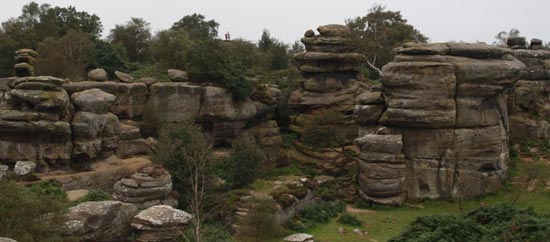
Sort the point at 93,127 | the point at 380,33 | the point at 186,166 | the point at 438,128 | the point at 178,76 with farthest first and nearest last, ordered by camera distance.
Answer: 1. the point at 380,33
2. the point at 178,76
3. the point at 438,128
4. the point at 93,127
5. the point at 186,166

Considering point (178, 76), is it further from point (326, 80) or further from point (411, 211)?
point (411, 211)

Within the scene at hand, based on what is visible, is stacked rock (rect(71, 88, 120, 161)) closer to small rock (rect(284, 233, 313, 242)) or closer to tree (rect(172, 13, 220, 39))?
small rock (rect(284, 233, 313, 242))

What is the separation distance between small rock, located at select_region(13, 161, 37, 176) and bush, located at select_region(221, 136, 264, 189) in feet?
32.8

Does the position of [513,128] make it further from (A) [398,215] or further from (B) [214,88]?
(B) [214,88]

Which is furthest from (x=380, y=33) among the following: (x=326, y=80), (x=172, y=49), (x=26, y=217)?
(x=26, y=217)

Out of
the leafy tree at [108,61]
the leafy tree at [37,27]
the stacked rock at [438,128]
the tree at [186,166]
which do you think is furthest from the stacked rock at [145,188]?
the leafy tree at [37,27]

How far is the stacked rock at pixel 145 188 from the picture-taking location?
82.5ft

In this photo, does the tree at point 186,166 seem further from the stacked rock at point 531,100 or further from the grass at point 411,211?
the stacked rock at point 531,100

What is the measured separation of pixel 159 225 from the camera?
2050cm

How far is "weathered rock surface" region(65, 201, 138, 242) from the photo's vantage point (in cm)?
1898

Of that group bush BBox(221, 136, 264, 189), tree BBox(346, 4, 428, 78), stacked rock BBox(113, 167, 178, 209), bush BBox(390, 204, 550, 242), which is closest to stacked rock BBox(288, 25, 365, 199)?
tree BBox(346, 4, 428, 78)

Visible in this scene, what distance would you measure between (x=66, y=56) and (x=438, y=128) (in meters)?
26.6

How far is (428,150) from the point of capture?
3409 cm

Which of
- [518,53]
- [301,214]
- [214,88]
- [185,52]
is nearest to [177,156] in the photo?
[301,214]
